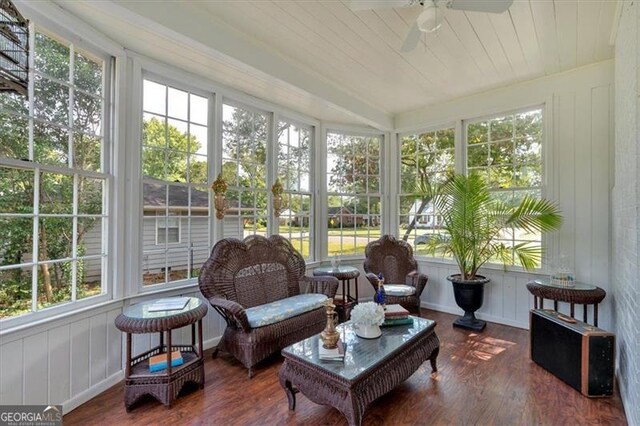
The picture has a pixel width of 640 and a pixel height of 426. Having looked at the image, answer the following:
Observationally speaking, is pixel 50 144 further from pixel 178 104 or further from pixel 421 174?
pixel 421 174

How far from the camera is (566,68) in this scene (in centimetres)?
331

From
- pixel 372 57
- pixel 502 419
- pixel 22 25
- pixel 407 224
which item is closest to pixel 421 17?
pixel 372 57

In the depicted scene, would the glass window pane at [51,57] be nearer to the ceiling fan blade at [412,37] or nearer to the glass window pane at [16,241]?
the glass window pane at [16,241]

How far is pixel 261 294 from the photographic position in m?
3.16

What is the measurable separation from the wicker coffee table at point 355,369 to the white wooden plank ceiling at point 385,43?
243cm

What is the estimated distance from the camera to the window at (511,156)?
3684 millimetres

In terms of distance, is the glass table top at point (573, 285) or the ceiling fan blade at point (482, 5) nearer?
the ceiling fan blade at point (482, 5)

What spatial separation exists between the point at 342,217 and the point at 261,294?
199cm

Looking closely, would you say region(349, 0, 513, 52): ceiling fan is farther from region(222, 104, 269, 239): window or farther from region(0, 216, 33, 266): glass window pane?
region(0, 216, 33, 266): glass window pane

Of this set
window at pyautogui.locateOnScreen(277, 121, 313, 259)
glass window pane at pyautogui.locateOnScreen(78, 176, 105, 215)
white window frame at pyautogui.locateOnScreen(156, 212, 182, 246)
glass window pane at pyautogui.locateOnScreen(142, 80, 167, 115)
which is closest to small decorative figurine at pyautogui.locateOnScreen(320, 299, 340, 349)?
white window frame at pyautogui.locateOnScreen(156, 212, 182, 246)

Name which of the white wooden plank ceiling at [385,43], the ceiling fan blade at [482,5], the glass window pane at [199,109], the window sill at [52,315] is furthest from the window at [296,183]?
the ceiling fan blade at [482,5]

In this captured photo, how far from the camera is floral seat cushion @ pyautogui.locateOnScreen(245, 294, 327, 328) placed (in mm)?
2659

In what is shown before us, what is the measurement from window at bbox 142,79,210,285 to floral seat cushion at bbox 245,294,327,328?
2.86ft

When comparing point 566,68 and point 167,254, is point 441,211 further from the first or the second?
point 167,254
